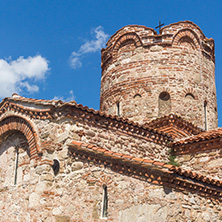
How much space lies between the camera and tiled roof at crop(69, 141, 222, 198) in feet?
21.0

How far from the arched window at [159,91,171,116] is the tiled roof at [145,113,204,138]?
0.74 meters

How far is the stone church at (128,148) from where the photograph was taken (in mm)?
6590

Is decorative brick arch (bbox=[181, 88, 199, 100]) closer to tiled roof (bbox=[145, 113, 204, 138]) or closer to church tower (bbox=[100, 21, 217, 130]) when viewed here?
church tower (bbox=[100, 21, 217, 130])

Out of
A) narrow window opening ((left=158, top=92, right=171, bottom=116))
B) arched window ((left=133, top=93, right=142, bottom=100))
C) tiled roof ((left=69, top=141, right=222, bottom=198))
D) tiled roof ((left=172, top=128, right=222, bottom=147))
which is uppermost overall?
arched window ((left=133, top=93, right=142, bottom=100))

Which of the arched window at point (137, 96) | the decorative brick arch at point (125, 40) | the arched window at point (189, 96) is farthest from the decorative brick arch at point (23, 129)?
the arched window at point (189, 96)

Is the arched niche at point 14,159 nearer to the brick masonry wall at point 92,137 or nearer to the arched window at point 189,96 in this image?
the brick masonry wall at point 92,137

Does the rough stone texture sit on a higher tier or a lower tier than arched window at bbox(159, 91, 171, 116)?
lower

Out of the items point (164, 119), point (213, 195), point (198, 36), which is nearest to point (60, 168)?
point (213, 195)

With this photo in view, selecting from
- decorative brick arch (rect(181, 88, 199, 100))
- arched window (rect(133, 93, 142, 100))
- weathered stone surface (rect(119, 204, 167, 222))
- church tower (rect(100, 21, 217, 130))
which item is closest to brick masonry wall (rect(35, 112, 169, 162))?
weathered stone surface (rect(119, 204, 167, 222))

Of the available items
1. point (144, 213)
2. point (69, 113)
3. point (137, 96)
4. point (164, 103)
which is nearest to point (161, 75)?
point (164, 103)

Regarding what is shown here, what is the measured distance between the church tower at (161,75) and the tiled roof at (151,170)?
4.05 meters

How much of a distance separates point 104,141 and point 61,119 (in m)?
1.16

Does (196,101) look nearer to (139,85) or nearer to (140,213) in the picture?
(139,85)

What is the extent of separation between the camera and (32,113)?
317 inches
